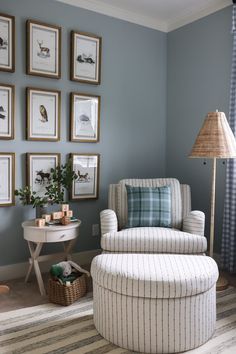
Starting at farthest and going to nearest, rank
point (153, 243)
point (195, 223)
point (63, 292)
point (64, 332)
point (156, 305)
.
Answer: point (195, 223)
point (153, 243)
point (63, 292)
point (64, 332)
point (156, 305)

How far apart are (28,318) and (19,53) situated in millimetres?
2096

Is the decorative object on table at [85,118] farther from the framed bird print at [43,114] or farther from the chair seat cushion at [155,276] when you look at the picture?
the chair seat cushion at [155,276]

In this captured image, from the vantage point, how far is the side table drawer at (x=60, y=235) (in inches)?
108

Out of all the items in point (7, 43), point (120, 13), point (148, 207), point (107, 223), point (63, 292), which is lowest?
point (63, 292)

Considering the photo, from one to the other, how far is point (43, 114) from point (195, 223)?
1606 mm

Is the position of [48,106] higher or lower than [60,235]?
higher

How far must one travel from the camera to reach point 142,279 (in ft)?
6.34

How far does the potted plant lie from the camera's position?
9.60 ft

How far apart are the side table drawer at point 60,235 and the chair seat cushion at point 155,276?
65 cm

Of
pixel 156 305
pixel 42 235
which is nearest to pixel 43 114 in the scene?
pixel 42 235

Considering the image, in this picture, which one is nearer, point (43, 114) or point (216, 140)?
point (216, 140)

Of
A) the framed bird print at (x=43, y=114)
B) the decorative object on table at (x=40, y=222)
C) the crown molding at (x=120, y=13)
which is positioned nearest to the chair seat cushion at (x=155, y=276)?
the decorative object on table at (x=40, y=222)

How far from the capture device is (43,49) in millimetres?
3094

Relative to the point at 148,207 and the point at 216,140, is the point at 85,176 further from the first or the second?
the point at 216,140
